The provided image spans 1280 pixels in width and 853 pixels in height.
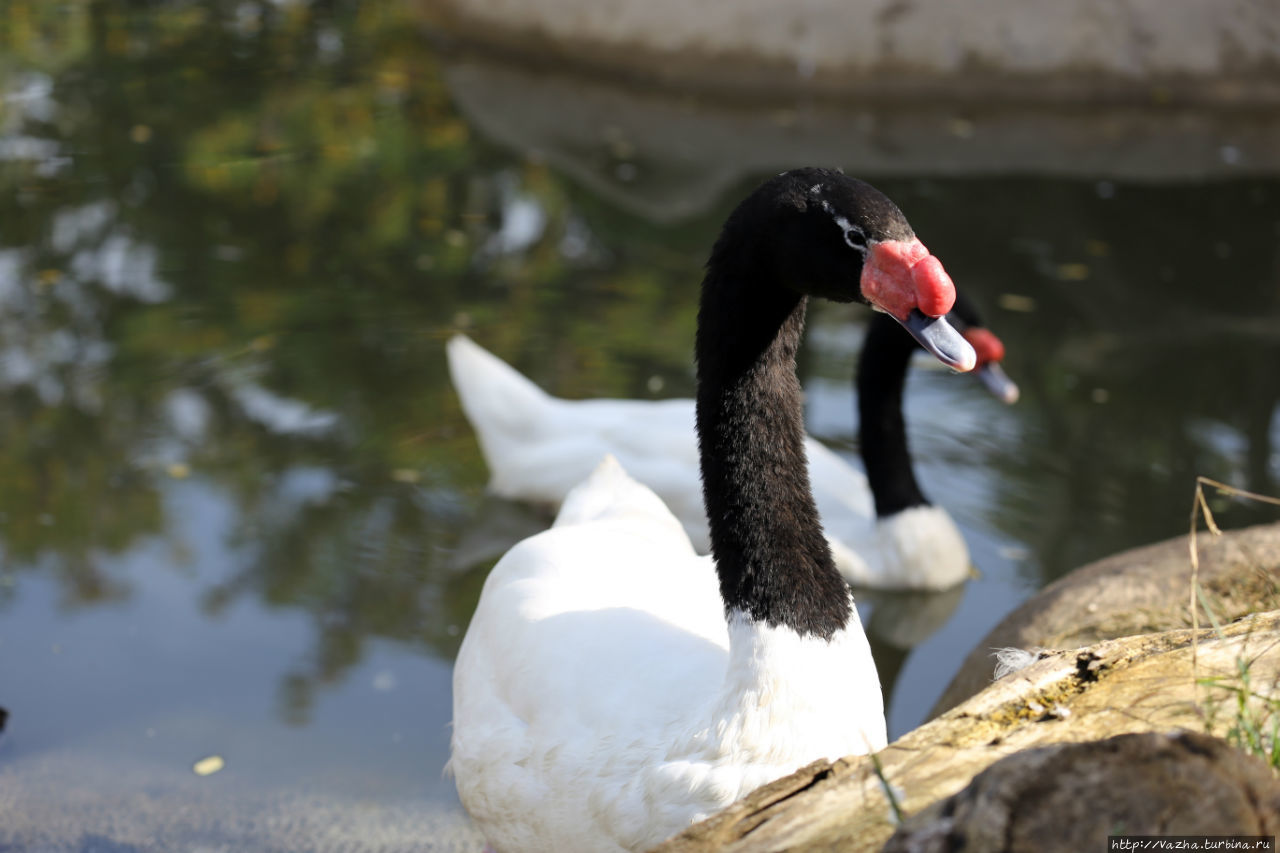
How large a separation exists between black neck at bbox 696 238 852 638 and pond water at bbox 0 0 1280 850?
1.57m

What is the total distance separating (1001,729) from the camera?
2.22 m

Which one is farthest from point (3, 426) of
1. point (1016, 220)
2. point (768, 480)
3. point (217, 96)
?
point (1016, 220)

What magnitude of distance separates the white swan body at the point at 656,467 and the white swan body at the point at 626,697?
161 centimetres

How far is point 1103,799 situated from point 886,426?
11.4 ft

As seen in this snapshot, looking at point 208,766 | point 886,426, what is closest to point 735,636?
point 208,766

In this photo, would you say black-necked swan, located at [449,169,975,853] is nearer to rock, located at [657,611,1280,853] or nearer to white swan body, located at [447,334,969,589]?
rock, located at [657,611,1280,853]

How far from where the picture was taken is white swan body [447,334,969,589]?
513cm

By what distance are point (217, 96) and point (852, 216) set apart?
9146mm

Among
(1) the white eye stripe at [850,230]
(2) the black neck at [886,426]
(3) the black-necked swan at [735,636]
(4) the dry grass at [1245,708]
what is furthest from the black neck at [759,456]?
(2) the black neck at [886,426]

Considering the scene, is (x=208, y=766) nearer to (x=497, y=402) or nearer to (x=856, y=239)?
(x=497, y=402)

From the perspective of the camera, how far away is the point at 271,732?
14.1 ft

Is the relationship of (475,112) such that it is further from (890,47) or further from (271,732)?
(271,732)

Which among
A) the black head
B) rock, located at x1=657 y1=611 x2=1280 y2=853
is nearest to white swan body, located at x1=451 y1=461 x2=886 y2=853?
rock, located at x1=657 y1=611 x2=1280 y2=853

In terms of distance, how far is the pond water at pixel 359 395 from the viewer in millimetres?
4316
